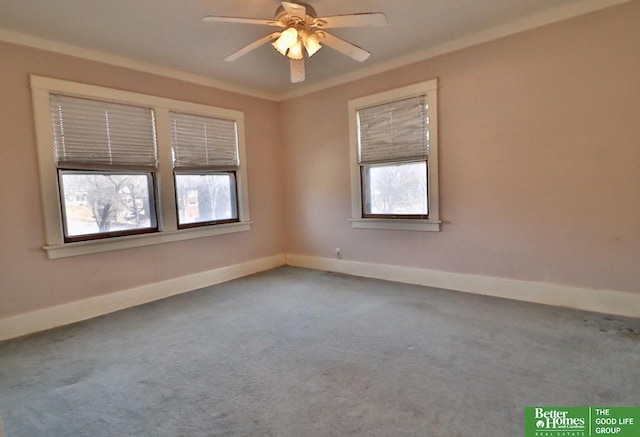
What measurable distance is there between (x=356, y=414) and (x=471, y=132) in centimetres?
296

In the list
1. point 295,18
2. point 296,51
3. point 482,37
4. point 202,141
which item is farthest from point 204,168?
point 482,37

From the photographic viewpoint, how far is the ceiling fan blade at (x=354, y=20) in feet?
7.69

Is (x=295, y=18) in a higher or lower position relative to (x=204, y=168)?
higher

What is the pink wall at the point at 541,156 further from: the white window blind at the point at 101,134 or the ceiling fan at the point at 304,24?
the white window blind at the point at 101,134

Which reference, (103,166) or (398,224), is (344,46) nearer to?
(398,224)

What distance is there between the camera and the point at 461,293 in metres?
3.71

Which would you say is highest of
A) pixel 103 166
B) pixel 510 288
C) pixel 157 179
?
pixel 103 166

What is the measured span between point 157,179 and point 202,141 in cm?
77

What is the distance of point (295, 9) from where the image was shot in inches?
92.0

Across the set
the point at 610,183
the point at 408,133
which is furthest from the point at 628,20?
the point at 408,133

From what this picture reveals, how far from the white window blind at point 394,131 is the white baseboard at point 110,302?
2344 millimetres

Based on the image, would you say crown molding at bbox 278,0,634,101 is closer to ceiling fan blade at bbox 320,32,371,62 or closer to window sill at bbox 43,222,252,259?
ceiling fan blade at bbox 320,32,371,62

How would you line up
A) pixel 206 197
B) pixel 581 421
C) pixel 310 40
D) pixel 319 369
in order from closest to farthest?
pixel 581 421 → pixel 319 369 → pixel 310 40 → pixel 206 197

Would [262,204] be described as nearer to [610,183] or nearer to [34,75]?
→ [34,75]
